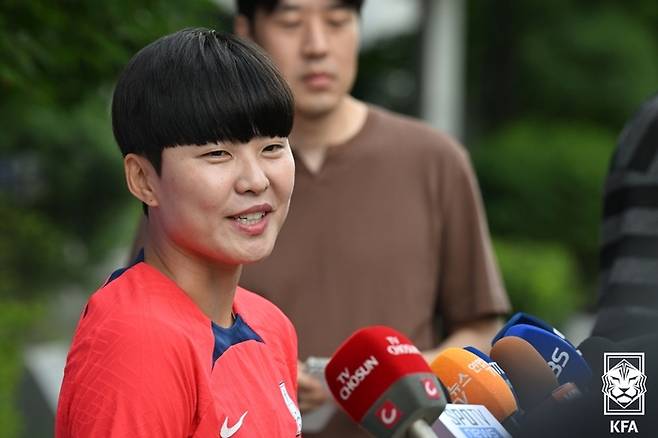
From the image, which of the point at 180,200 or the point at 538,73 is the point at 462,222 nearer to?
the point at 180,200

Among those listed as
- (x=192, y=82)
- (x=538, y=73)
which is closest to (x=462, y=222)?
(x=192, y=82)

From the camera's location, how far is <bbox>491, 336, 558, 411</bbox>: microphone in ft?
8.25

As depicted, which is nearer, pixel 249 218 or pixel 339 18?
pixel 249 218

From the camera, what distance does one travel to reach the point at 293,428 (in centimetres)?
248

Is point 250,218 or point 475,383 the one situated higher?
point 250,218

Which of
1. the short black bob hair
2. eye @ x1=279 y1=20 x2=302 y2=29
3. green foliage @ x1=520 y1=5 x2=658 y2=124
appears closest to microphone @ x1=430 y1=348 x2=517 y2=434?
the short black bob hair

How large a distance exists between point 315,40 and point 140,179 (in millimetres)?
1291

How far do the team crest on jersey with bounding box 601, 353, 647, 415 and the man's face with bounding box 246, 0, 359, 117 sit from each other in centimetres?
146

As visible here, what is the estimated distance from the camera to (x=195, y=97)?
94.2 inches

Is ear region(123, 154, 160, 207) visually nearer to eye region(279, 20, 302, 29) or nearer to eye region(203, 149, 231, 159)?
eye region(203, 149, 231, 159)

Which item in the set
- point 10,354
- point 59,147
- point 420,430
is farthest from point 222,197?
point 59,147

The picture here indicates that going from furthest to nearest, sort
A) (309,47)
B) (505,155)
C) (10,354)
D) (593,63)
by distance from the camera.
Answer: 1. (593,63)
2. (505,155)
3. (10,354)
4. (309,47)

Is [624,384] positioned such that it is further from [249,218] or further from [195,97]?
[195,97]

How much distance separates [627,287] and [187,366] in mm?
1413
